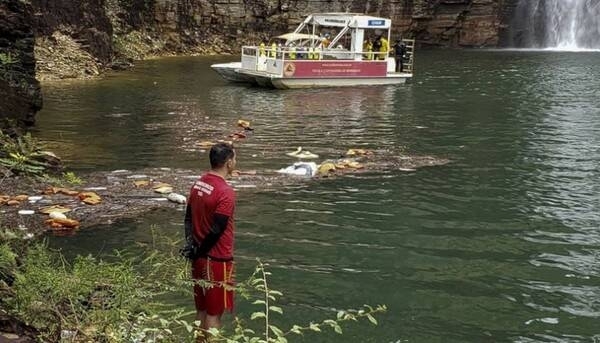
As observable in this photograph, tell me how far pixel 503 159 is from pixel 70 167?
9.20 m

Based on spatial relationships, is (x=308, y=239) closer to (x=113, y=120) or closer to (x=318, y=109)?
(x=113, y=120)

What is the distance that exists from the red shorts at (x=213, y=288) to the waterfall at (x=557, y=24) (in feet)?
179

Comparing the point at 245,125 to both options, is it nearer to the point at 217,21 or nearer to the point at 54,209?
the point at 54,209

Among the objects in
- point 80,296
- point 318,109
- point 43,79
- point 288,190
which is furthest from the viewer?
point 43,79

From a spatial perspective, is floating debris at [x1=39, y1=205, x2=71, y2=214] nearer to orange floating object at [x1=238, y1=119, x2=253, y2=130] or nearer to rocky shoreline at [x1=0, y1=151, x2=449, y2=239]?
rocky shoreline at [x1=0, y1=151, x2=449, y2=239]

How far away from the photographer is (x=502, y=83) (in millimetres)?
31062

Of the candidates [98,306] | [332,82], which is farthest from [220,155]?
[332,82]

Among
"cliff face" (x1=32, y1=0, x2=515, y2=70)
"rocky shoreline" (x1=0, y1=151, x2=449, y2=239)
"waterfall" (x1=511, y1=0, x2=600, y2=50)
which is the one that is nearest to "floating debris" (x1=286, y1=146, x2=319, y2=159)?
"rocky shoreline" (x1=0, y1=151, x2=449, y2=239)

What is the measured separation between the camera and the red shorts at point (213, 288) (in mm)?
5508

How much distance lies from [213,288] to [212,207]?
667 mm

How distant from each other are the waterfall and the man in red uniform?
5452 cm

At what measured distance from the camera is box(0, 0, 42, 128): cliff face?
1491 cm

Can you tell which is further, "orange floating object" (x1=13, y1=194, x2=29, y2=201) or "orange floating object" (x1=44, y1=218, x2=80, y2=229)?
"orange floating object" (x1=13, y1=194, x2=29, y2=201)

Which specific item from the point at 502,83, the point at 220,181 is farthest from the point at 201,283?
the point at 502,83
